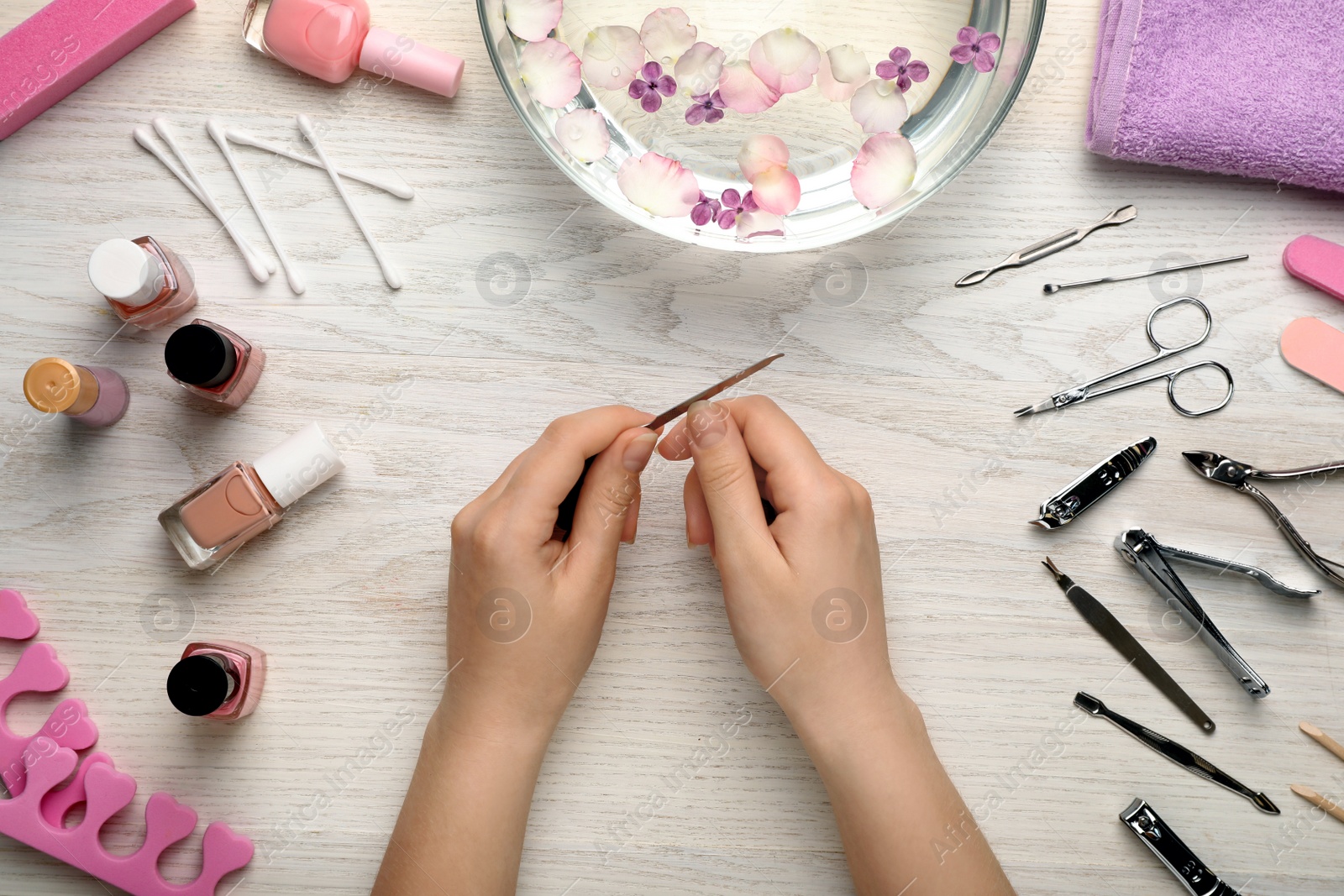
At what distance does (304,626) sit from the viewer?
77 centimetres

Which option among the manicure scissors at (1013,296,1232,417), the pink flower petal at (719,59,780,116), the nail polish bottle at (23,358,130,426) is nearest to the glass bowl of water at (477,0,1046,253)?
the pink flower petal at (719,59,780,116)

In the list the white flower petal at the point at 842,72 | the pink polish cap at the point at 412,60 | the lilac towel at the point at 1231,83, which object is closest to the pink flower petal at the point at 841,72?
the white flower petal at the point at 842,72

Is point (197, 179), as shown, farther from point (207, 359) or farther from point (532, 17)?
point (532, 17)

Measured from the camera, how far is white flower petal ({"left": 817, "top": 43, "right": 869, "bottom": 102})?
0.71 meters

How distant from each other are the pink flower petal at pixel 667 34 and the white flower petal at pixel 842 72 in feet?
0.38

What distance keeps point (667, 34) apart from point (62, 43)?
21.3 inches

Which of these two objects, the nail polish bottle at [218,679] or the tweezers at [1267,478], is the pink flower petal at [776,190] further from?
the nail polish bottle at [218,679]

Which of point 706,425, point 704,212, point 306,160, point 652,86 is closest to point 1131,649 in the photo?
point 706,425

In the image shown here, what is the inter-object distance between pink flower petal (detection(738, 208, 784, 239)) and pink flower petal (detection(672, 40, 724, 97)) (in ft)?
0.36

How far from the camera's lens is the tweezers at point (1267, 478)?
76cm

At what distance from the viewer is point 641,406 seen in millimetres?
764

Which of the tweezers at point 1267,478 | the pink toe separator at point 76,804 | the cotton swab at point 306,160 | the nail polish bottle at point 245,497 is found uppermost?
the tweezers at point 1267,478

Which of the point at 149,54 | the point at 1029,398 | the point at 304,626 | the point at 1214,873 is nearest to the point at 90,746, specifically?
the point at 304,626

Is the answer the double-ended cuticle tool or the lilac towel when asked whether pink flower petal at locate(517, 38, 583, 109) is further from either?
the lilac towel
